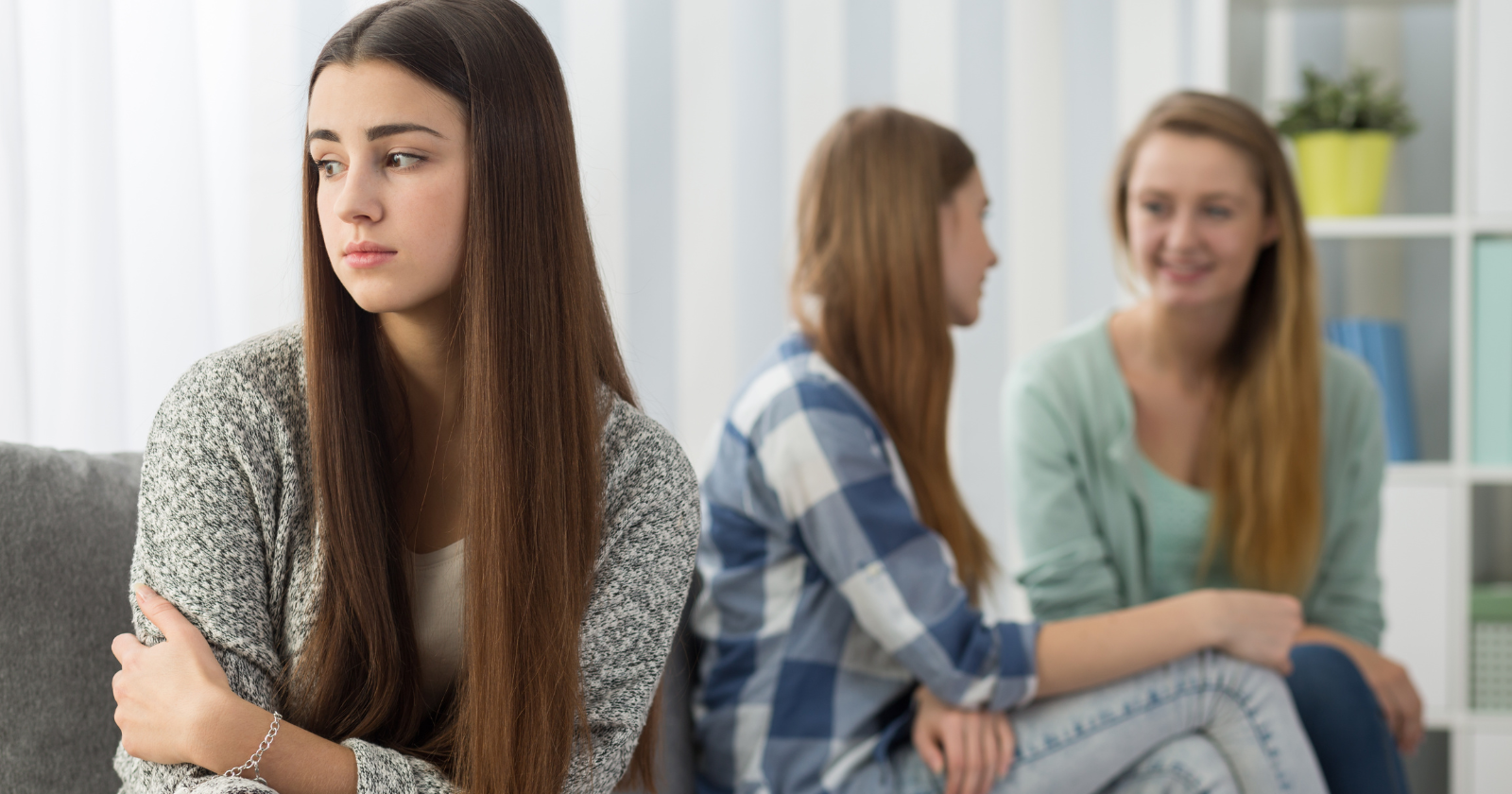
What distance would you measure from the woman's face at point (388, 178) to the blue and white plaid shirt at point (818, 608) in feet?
1.57

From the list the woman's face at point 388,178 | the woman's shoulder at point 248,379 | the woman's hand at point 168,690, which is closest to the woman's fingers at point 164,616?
the woman's hand at point 168,690

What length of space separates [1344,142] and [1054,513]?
3.10 feet

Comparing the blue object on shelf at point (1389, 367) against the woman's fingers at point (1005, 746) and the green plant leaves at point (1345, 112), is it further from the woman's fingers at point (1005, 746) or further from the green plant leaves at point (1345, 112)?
the woman's fingers at point (1005, 746)

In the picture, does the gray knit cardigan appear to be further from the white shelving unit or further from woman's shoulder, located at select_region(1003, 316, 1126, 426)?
the white shelving unit

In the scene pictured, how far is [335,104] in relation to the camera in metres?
0.88

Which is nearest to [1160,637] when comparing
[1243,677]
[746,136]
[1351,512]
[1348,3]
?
[1243,677]

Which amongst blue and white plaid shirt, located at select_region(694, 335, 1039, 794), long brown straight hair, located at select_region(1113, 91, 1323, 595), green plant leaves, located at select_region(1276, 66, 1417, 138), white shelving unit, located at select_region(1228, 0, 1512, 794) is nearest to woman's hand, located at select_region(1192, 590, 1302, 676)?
blue and white plaid shirt, located at select_region(694, 335, 1039, 794)

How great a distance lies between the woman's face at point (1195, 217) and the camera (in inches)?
63.8

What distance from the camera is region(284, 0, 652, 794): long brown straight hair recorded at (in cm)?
89

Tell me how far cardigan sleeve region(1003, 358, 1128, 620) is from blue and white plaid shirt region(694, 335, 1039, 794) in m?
0.35

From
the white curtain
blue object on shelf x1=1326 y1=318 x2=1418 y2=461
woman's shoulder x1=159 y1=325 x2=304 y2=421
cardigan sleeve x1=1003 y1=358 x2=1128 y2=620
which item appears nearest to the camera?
woman's shoulder x1=159 y1=325 x2=304 y2=421

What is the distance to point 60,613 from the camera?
1.03 meters

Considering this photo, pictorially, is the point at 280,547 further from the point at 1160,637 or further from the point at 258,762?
the point at 1160,637

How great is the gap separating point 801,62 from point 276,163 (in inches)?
38.8
